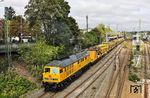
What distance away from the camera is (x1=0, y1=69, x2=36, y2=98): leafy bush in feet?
121

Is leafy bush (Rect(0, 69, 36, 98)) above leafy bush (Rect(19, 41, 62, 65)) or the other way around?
the other way around

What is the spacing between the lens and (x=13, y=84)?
38.4 meters

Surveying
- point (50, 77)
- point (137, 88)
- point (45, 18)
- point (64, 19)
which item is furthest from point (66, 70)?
point (64, 19)

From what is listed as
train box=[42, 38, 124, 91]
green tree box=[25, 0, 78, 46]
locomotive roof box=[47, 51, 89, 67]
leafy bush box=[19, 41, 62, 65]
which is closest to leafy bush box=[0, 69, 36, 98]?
train box=[42, 38, 124, 91]

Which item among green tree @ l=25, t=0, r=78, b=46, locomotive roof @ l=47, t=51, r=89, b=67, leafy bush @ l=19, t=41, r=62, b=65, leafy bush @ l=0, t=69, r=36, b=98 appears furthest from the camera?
green tree @ l=25, t=0, r=78, b=46

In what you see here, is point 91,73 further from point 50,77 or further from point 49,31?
point 50,77

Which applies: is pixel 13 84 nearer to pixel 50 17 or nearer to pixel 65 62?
pixel 65 62

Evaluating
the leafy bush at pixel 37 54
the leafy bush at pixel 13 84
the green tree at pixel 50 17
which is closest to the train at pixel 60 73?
the leafy bush at pixel 13 84

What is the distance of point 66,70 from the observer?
38938 millimetres

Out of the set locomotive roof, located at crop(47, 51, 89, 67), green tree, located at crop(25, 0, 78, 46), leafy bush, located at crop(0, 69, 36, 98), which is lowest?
leafy bush, located at crop(0, 69, 36, 98)

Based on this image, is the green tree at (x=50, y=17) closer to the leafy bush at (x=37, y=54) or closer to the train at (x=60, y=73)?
the leafy bush at (x=37, y=54)

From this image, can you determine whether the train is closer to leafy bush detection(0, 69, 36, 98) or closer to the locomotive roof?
the locomotive roof

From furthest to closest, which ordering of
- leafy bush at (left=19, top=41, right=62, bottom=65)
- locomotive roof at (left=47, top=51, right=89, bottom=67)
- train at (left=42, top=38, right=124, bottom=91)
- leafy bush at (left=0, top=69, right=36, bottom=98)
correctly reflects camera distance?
leafy bush at (left=19, top=41, right=62, bottom=65) < locomotive roof at (left=47, top=51, right=89, bottom=67) < leafy bush at (left=0, top=69, right=36, bottom=98) < train at (left=42, top=38, right=124, bottom=91)

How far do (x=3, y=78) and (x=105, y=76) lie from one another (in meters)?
16.4
